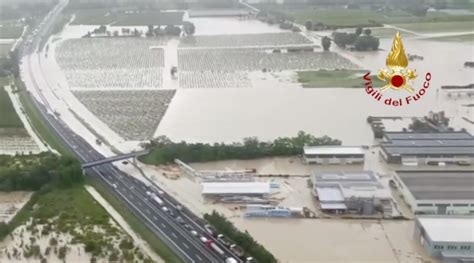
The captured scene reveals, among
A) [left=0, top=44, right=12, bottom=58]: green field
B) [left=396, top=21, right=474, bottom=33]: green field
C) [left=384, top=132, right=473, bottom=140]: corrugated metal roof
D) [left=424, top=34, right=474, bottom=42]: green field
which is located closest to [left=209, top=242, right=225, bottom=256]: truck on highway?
[left=384, top=132, right=473, bottom=140]: corrugated metal roof

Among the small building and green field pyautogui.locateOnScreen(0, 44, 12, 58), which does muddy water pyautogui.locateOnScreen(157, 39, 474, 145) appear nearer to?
the small building

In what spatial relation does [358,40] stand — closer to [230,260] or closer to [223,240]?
[223,240]

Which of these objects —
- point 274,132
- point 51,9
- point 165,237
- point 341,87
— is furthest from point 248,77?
point 51,9

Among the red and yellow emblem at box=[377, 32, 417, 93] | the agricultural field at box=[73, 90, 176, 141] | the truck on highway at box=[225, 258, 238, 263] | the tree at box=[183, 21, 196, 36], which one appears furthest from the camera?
the tree at box=[183, 21, 196, 36]

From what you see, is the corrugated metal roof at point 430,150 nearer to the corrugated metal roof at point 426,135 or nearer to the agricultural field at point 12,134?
the corrugated metal roof at point 426,135

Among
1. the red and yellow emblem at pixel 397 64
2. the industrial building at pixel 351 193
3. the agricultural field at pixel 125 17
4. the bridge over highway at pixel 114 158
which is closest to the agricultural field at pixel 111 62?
the agricultural field at pixel 125 17
